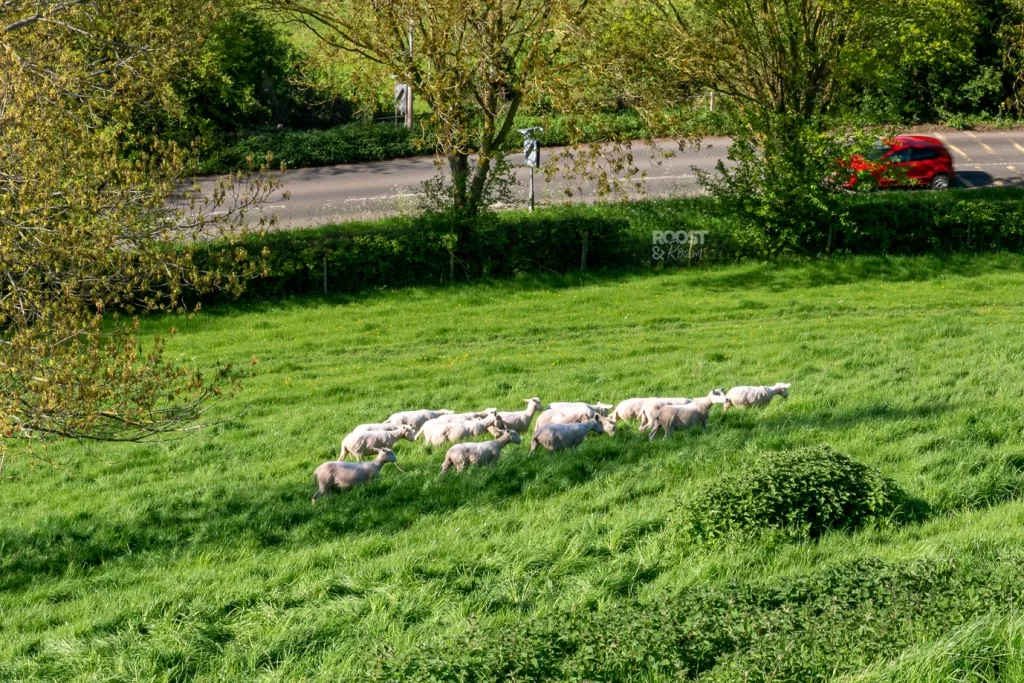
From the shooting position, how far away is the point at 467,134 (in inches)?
1164

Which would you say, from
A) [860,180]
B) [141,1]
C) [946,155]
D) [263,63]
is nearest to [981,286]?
[860,180]

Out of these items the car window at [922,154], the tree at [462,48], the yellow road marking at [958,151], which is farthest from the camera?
the yellow road marking at [958,151]

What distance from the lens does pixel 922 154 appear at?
1528 inches

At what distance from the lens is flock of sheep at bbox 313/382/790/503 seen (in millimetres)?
15281

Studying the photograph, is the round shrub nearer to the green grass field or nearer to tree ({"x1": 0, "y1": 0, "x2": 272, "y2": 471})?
the green grass field

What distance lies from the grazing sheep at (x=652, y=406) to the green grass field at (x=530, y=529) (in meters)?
0.50

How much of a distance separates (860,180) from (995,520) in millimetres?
21886

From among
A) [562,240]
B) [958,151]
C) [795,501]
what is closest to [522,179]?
[562,240]

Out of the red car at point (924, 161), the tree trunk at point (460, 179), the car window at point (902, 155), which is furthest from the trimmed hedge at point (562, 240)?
the car window at point (902, 155)

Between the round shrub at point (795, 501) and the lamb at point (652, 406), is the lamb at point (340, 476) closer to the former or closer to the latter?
the lamb at point (652, 406)

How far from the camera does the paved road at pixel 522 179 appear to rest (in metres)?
37.7

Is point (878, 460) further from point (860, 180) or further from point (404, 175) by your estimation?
point (404, 175)

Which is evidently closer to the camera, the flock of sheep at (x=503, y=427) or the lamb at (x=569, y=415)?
the flock of sheep at (x=503, y=427)

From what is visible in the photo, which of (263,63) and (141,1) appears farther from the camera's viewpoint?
(263,63)
